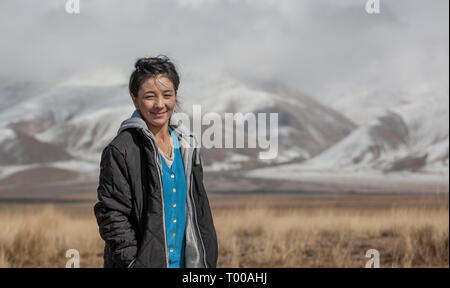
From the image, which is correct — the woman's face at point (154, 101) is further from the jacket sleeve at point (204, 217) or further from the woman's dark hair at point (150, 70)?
the jacket sleeve at point (204, 217)

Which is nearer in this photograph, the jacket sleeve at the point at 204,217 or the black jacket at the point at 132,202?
the black jacket at the point at 132,202

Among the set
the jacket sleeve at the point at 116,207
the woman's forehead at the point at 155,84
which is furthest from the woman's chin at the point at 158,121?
the jacket sleeve at the point at 116,207

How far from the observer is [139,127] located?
2514mm

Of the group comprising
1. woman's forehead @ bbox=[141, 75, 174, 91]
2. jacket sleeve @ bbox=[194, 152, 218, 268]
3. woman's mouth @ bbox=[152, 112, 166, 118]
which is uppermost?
woman's forehead @ bbox=[141, 75, 174, 91]

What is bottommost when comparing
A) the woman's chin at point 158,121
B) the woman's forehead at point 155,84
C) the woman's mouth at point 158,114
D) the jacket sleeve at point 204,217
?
the jacket sleeve at point 204,217

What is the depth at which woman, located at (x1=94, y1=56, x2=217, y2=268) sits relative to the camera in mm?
2441

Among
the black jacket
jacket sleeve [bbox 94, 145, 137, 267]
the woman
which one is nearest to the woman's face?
the woman

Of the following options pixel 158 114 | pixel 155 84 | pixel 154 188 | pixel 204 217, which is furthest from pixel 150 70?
pixel 204 217

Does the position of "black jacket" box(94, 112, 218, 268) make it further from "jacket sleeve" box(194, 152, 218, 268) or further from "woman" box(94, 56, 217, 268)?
"jacket sleeve" box(194, 152, 218, 268)

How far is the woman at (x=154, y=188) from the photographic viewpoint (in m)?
2.44

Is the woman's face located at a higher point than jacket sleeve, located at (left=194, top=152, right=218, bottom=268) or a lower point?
higher

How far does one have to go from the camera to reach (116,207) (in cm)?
242

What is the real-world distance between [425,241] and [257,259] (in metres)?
3.02
